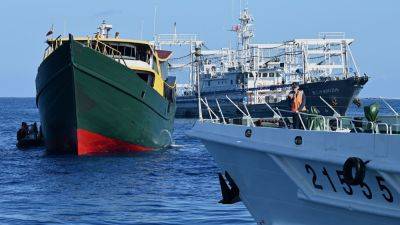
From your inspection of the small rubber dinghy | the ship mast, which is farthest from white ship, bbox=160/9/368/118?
the small rubber dinghy

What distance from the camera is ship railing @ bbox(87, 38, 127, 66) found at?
34062 mm

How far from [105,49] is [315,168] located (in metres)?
23.2

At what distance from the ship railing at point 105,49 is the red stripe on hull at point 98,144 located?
122 inches

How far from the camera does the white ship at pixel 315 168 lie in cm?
1091

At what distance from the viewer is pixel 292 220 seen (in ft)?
42.7

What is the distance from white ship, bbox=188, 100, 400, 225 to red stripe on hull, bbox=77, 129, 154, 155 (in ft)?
59.0

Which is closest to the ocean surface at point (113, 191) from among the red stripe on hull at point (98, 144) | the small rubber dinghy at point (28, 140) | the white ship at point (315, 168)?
the red stripe on hull at point (98, 144)

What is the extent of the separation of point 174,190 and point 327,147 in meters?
11.7

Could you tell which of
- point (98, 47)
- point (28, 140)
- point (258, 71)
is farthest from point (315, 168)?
point (258, 71)

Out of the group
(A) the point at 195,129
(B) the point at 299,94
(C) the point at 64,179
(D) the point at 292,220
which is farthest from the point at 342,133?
(C) the point at 64,179

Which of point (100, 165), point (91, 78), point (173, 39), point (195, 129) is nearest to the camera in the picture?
point (195, 129)

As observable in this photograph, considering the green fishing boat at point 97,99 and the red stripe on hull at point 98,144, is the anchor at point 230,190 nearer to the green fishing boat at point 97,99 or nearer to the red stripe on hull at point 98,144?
the green fishing boat at point 97,99

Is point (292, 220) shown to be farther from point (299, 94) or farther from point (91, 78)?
point (91, 78)

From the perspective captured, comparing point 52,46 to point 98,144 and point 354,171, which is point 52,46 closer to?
point 98,144
